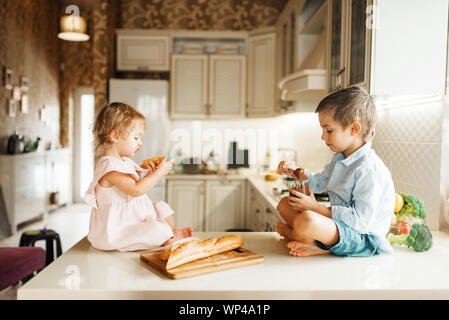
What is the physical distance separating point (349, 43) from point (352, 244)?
1.17 metres

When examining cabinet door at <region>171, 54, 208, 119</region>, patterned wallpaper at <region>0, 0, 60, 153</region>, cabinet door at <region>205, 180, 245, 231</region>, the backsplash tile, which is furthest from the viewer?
patterned wallpaper at <region>0, 0, 60, 153</region>

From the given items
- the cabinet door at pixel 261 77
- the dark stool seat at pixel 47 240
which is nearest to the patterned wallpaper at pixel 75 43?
the cabinet door at pixel 261 77

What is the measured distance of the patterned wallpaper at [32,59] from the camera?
4.89 m

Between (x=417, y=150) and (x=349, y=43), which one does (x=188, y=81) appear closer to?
(x=349, y=43)

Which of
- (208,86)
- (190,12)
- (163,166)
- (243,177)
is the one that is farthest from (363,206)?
(190,12)

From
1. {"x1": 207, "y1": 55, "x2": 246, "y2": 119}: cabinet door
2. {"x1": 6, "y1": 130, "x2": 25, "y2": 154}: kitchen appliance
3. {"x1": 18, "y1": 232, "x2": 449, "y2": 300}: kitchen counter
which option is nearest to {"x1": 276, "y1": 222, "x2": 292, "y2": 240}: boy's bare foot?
{"x1": 18, "y1": 232, "x2": 449, "y2": 300}: kitchen counter

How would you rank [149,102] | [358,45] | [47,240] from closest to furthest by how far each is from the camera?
[358,45]
[47,240]
[149,102]

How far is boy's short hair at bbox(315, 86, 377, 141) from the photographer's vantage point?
1216mm

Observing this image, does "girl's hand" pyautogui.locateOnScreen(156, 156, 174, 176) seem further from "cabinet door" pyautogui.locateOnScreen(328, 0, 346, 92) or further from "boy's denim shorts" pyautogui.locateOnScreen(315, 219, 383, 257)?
"cabinet door" pyautogui.locateOnScreen(328, 0, 346, 92)

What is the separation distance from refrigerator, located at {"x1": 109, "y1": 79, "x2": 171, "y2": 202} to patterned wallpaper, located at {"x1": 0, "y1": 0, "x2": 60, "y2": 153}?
173cm

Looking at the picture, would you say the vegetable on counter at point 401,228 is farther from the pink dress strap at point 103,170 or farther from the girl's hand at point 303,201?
the pink dress strap at point 103,170

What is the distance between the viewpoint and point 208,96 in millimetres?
4508

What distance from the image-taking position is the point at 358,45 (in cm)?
180
